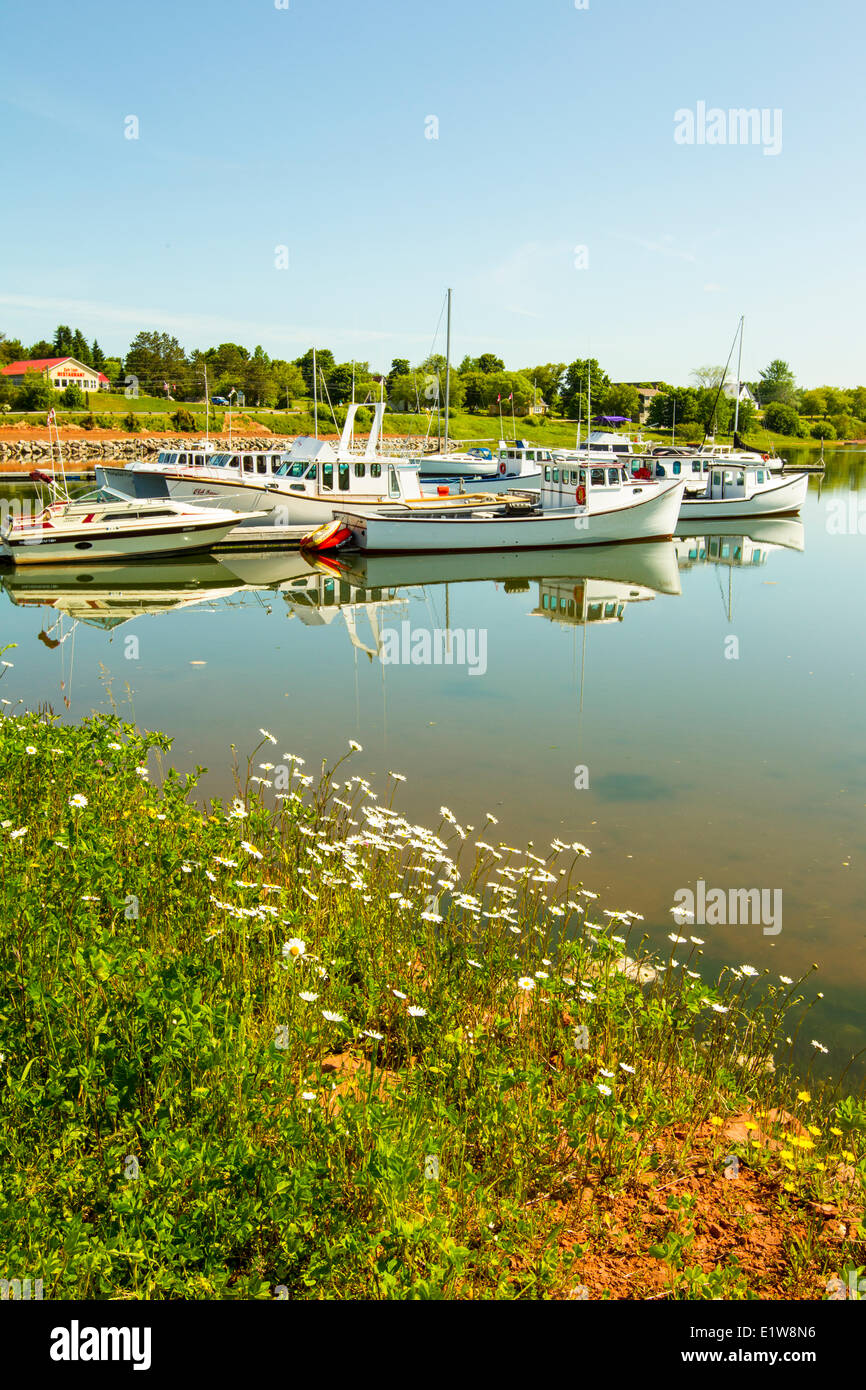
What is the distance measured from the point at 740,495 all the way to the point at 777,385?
135155mm

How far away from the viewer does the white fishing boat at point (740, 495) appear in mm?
43000

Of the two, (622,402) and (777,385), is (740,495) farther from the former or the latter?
(777,385)

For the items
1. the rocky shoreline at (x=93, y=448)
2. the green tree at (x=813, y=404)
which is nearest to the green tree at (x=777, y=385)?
the green tree at (x=813, y=404)

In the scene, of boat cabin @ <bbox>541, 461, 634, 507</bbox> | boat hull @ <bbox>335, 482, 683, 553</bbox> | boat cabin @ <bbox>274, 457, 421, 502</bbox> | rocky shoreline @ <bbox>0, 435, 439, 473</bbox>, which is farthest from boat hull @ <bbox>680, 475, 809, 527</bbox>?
rocky shoreline @ <bbox>0, 435, 439, 473</bbox>

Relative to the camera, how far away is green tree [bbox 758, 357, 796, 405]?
15661cm

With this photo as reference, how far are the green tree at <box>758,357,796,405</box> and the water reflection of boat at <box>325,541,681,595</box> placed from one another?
12648 cm

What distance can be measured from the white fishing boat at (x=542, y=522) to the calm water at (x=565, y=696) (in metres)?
1.65

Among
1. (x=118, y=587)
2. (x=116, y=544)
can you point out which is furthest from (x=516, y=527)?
(x=118, y=587)

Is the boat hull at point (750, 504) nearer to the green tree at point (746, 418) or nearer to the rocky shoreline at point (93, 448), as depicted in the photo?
the rocky shoreline at point (93, 448)

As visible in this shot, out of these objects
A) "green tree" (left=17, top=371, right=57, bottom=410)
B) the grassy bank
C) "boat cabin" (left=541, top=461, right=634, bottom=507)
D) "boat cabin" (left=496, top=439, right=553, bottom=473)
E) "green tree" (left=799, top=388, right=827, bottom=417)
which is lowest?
the grassy bank

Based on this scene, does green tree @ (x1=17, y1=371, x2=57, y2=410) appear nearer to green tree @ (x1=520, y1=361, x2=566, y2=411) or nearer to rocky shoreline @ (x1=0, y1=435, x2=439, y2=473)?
rocky shoreline @ (x1=0, y1=435, x2=439, y2=473)

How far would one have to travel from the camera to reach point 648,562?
31.2 m
